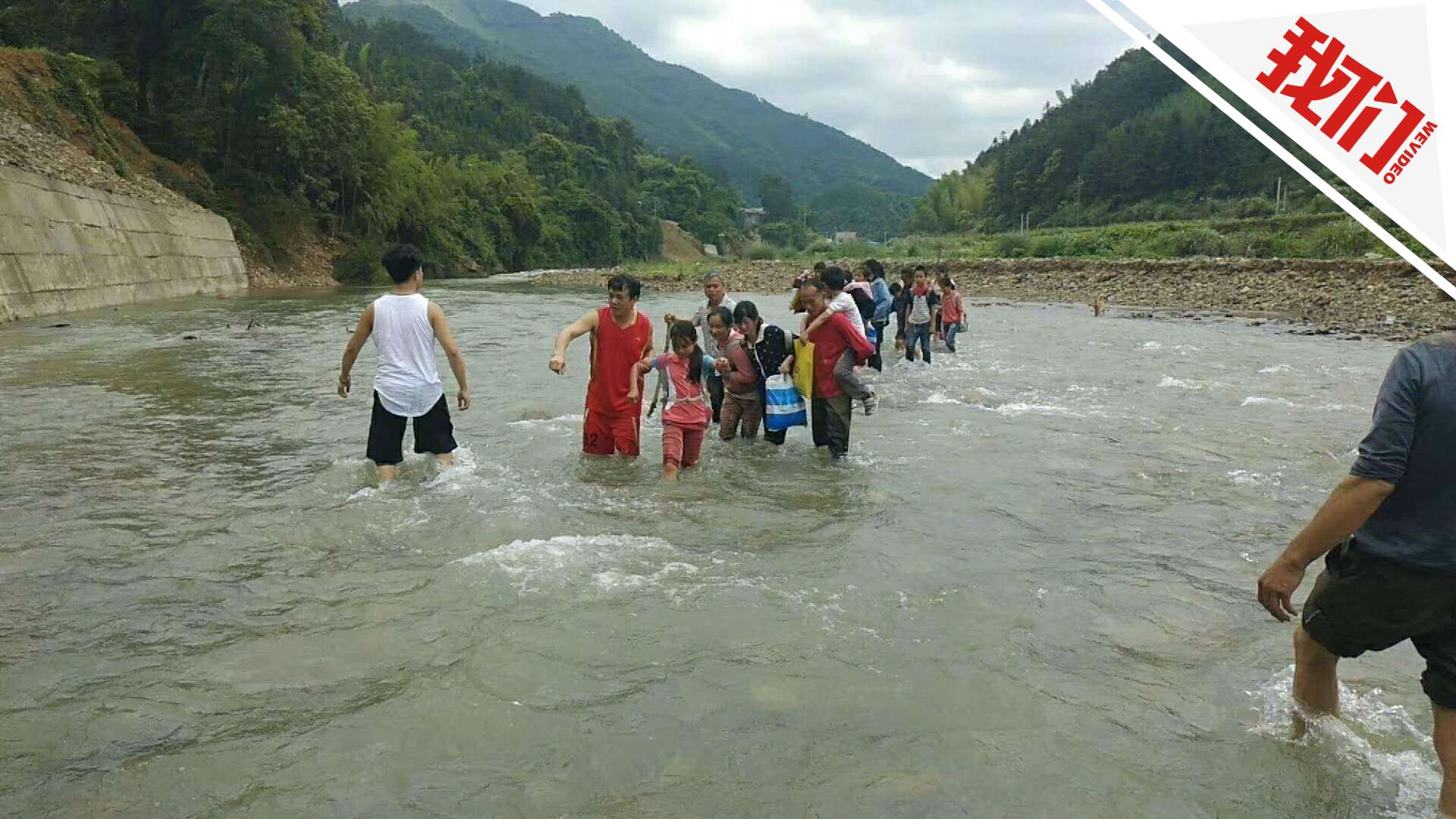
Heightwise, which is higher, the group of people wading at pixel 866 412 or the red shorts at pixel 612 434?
the group of people wading at pixel 866 412

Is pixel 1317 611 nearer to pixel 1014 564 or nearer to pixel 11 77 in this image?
pixel 1014 564

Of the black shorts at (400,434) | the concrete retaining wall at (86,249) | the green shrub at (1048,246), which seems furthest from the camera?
the green shrub at (1048,246)

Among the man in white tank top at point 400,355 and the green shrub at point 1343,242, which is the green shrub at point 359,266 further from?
the man in white tank top at point 400,355

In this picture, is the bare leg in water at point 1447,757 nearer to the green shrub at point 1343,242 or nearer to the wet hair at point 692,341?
the wet hair at point 692,341

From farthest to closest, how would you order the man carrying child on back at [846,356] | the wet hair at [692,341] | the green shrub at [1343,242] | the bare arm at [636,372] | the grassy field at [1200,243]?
the grassy field at [1200,243], the green shrub at [1343,242], the man carrying child on back at [846,356], the wet hair at [692,341], the bare arm at [636,372]

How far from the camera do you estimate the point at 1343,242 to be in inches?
1449

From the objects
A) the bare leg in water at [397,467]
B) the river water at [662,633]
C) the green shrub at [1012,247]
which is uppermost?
the green shrub at [1012,247]

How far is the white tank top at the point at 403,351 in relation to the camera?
648 centimetres

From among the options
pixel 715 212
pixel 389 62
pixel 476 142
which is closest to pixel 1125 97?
pixel 715 212

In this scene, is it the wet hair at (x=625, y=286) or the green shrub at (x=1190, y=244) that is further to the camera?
the green shrub at (x=1190, y=244)

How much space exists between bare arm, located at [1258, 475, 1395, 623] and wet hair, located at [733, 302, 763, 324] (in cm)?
564

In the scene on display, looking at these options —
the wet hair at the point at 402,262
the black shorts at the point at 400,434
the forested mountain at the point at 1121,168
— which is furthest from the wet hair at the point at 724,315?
the forested mountain at the point at 1121,168

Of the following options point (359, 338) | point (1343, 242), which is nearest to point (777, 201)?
point (1343, 242)

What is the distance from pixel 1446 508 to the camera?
114 inches
